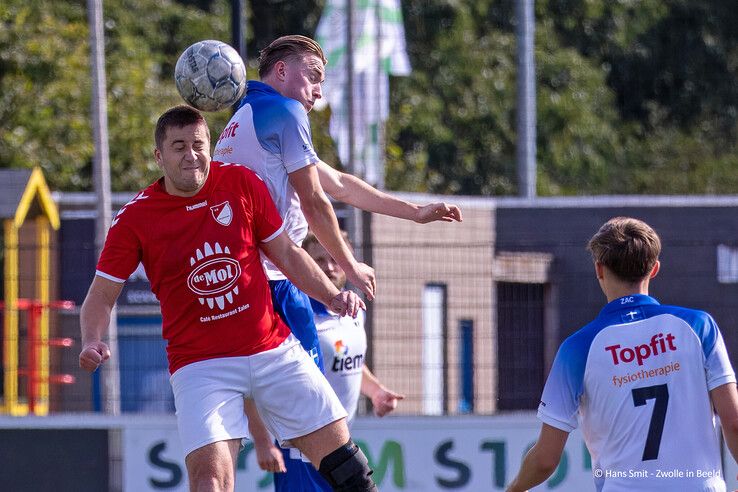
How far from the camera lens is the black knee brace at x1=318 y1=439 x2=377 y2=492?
17.5ft

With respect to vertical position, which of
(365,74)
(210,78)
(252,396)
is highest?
(365,74)

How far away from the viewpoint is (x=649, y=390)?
171 inches

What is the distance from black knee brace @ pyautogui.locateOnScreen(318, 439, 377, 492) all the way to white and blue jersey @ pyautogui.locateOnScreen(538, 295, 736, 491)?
1.16 meters

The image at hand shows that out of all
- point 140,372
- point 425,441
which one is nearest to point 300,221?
point 425,441

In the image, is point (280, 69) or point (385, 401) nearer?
point (280, 69)

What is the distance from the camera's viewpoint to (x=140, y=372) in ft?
35.1

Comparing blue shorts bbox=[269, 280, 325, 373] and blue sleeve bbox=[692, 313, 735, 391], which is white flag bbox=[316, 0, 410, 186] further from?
blue sleeve bbox=[692, 313, 735, 391]

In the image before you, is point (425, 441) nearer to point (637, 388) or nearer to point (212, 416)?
point (212, 416)

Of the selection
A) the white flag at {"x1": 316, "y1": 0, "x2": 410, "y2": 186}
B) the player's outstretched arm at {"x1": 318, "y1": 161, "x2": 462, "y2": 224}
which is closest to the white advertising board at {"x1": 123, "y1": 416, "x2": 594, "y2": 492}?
the player's outstretched arm at {"x1": 318, "y1": 161, "x2": 462, "y2": 224}

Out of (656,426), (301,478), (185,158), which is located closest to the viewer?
(656,426)

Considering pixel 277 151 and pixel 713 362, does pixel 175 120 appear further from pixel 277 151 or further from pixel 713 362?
pixel 713 362

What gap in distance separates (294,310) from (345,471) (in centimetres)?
74

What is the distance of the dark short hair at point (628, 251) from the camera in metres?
4.48

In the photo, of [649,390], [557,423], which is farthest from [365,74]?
[649,390]
